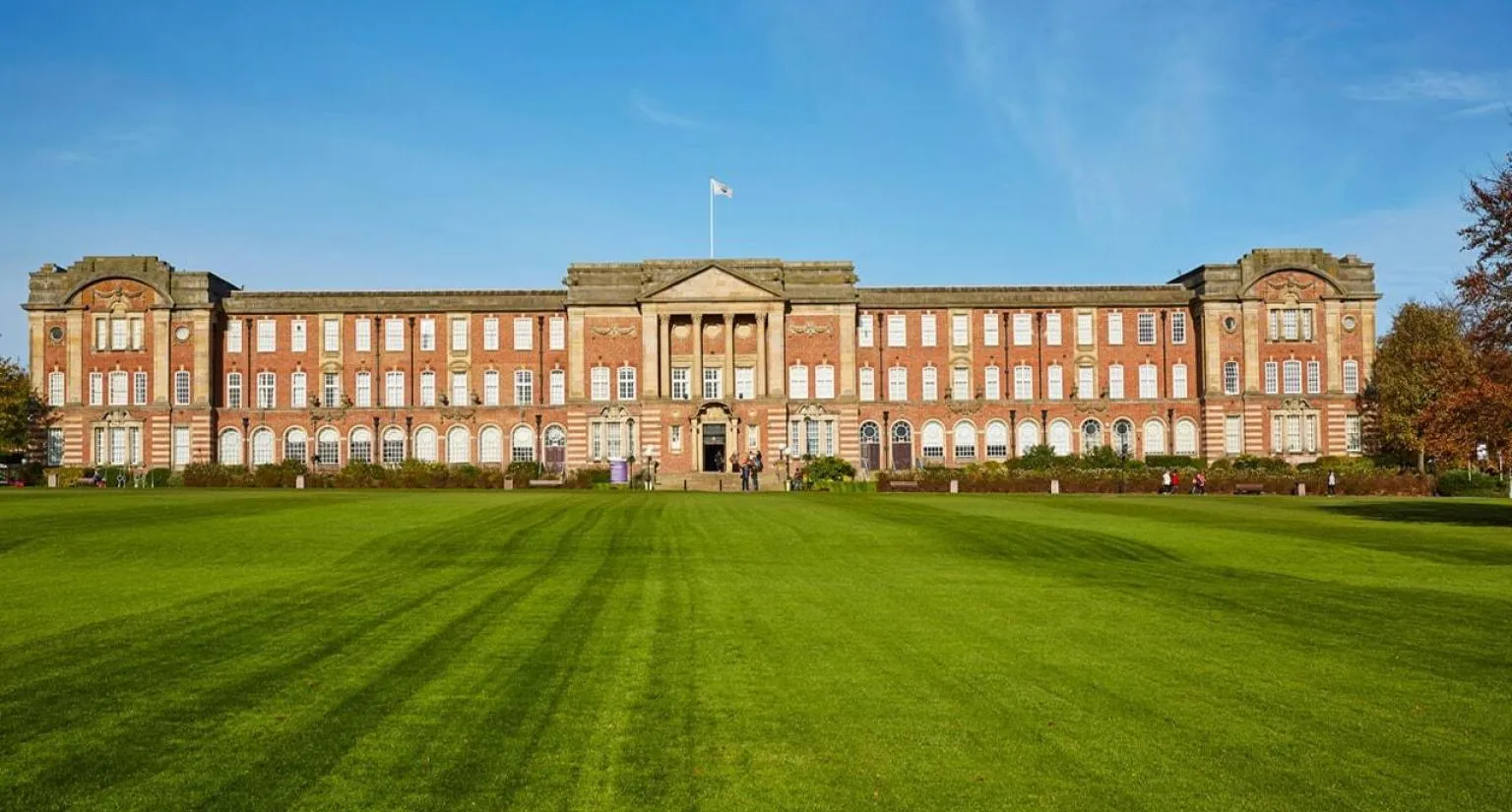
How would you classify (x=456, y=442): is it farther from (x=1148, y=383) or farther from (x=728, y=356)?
(x=1148, y=383)

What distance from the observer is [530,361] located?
8138 cm

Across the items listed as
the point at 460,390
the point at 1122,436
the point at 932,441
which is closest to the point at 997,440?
the point at 932,441

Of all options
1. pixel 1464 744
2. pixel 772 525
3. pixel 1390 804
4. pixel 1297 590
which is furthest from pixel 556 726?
pixel 772 525

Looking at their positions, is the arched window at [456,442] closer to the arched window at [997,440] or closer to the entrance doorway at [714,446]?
the entrance doorway at [714,446]

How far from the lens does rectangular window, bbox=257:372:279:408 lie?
266 feet

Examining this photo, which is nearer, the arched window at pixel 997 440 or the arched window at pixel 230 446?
the arched window at pixel 997 440

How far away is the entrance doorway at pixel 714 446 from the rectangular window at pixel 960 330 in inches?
692

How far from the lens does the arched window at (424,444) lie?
80.9m

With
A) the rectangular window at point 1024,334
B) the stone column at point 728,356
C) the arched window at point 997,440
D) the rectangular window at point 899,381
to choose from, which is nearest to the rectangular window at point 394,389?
the stone column at point 728,356

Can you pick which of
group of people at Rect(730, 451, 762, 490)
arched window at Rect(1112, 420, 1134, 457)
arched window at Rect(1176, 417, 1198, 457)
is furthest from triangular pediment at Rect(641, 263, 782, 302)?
arched window at Rect(1176, 417, 1198, 457)

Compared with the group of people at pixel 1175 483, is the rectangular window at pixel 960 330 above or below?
above

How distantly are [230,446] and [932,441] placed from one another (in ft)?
158

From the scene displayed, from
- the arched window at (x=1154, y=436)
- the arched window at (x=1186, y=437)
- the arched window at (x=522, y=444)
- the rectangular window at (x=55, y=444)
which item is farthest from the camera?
the arched window at (x=522, y=444)

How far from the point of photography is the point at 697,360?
76.7 m
